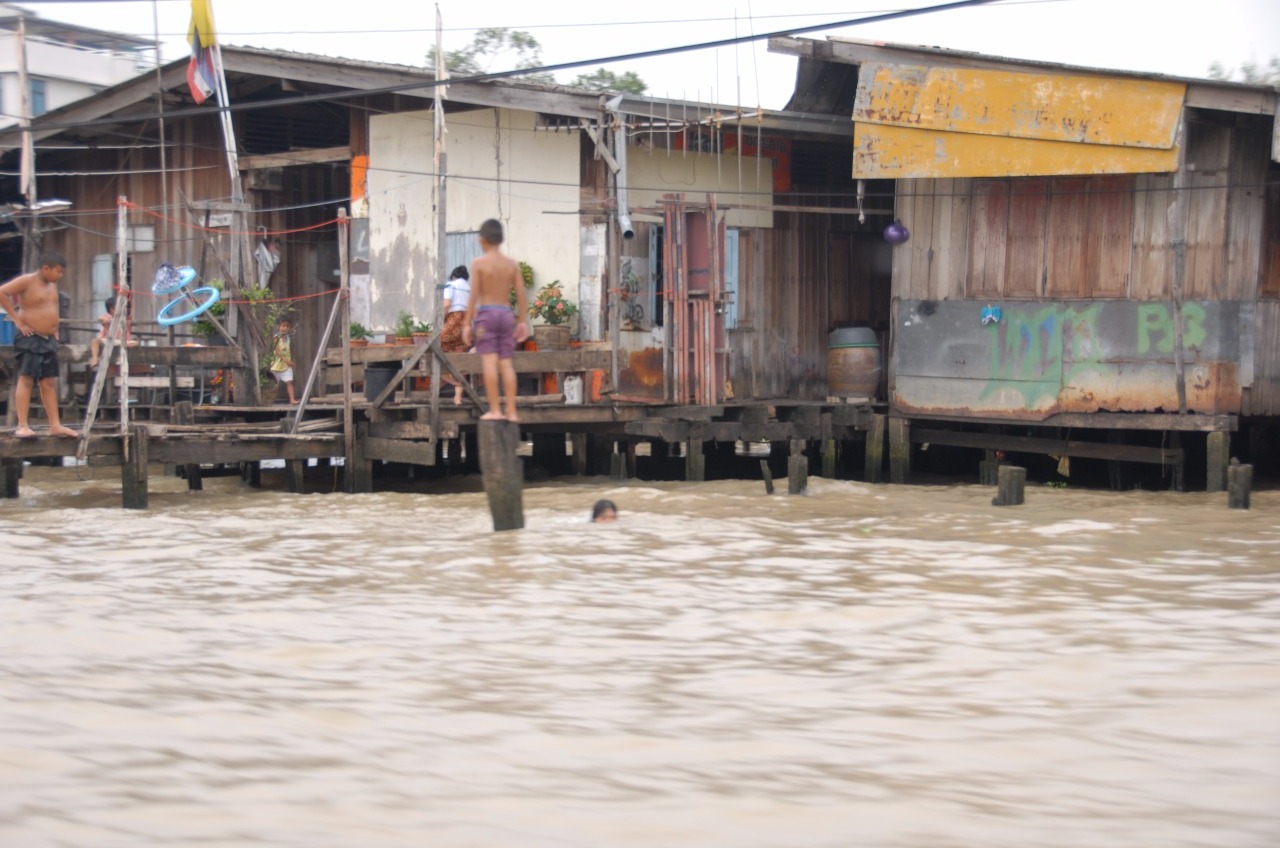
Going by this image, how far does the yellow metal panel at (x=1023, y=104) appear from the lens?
13.4 meters

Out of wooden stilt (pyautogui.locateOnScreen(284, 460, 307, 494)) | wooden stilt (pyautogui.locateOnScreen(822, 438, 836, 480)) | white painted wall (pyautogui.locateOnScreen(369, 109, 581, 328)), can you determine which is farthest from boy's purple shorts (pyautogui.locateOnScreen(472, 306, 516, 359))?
wooden stilt (pyautogui.locateOnScreen(822, 438, 836, 480))

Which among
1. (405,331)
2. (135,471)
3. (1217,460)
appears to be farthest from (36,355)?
(1217,460)

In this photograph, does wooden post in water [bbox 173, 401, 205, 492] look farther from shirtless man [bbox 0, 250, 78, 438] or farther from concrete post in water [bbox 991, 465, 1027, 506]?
concrete post in water [bbox 991, 465, 1027, 506]

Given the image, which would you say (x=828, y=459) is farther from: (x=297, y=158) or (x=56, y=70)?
(x=56, y=70)

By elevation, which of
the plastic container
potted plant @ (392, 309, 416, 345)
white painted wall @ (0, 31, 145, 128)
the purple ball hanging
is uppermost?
white painted wall @ (0, 31, 145, 128)

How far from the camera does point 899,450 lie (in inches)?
615

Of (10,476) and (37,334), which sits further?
(10,476)

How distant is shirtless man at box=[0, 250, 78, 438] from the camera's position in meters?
11.5

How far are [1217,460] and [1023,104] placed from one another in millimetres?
4209

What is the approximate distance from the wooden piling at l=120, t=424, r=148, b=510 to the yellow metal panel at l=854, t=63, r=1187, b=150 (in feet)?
27.4

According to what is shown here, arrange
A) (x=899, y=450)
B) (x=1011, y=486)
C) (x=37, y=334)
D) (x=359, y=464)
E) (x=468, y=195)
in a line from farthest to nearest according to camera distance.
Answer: (x=468, y=195) → (x=899, y=450) → (x=359, y=464) → (x=1011, y=486) → (x=37, y=334)

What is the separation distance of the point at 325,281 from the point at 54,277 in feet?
21.8

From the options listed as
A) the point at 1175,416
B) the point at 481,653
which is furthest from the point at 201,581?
the point at 1175,416

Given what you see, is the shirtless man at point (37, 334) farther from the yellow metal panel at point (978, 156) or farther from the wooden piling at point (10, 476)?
the yellow metal panel at point (978, 156)
